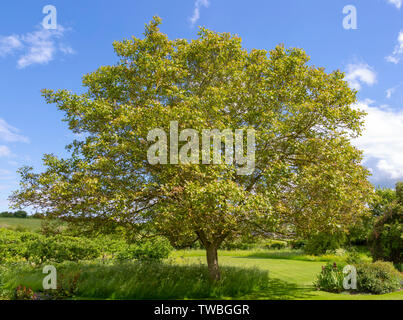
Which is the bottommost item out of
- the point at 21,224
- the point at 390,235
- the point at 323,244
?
the point at 323,244

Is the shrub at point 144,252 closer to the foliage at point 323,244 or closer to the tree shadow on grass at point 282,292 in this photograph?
the tree shadow on grass at point 282,292

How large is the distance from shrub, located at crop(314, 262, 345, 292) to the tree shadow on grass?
80 cm

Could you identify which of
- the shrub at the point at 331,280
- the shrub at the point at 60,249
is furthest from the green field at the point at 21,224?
the shrub at the point at 331,280

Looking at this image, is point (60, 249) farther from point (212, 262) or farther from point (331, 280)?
point (331, 280)

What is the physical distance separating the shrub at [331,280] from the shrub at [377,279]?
1.04 metres

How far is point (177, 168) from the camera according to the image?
12.2 m

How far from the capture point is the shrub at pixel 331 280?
1655 centimetres

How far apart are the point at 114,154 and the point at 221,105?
532 cm

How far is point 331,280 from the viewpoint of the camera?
16.8 m

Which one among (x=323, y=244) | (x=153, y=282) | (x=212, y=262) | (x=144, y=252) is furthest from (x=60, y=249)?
(x=323, y=244)

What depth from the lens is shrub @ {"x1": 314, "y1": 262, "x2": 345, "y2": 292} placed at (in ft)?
54.3

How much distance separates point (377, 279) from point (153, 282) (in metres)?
12.4

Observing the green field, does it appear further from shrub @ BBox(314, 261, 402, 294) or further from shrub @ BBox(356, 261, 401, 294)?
shrub @ BBox(356, 261, 401, 294)
